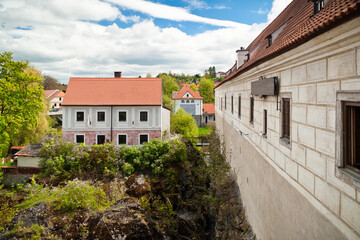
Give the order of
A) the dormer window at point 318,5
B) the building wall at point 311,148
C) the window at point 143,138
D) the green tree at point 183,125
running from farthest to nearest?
the green tree at point 183,125
the window at point 143,138
the dormer window at point 318,5
the building wall at point 311,148

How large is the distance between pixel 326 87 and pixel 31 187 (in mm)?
12933

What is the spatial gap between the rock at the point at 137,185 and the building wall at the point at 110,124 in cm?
770

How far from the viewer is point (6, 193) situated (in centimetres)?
1319

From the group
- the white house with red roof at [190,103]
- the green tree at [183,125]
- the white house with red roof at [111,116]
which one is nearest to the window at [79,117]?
the white house with red roof at [111,116]

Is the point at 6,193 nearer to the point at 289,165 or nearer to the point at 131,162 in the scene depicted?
the point at 131,162

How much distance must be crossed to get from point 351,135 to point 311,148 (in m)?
0.90

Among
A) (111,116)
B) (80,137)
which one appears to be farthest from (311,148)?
(80,137)

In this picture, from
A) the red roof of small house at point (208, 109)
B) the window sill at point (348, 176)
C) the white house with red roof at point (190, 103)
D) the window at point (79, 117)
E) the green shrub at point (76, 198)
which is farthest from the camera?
the red roof of small house at point (208, 109)

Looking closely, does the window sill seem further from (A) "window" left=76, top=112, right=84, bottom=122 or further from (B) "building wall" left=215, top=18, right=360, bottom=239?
(A) "window" left=76, top=112, right=84, bottom=122

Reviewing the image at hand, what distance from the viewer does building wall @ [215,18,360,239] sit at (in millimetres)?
3006

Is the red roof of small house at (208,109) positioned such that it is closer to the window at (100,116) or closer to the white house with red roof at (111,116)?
the white house with red roof at (111,116)

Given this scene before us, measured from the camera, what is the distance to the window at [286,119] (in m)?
5.16

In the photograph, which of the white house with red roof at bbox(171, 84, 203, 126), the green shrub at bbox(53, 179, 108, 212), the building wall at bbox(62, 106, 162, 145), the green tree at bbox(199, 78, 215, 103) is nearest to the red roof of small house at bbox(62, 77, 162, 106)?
the building wall at bbox(62, 106, 162, 145)

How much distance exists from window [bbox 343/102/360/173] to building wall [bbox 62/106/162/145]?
60.2 ft
